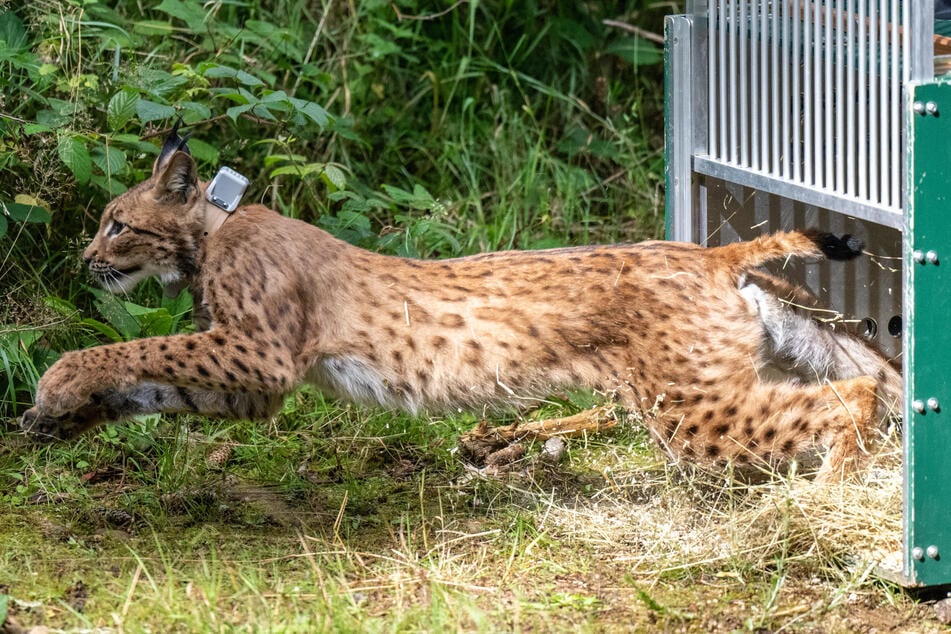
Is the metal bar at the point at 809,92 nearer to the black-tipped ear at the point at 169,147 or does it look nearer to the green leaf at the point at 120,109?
the black-tipped ear at the point at 169,147

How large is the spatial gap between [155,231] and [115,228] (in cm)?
19

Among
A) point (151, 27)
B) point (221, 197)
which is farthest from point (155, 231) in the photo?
point (151, 27)

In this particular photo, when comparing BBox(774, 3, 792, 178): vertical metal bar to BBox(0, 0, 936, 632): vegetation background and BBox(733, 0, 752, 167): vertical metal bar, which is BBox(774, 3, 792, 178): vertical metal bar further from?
BBox(0, 0, 936, 632): vegetation background

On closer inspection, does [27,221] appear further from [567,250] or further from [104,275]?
[567,250]

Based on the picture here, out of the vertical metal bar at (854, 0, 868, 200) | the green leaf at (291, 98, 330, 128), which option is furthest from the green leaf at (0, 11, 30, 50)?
the vertical metal bar at (854, 0, 868, 200)

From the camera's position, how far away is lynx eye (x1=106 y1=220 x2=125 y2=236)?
5.14m

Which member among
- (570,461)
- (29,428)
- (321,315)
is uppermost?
(321,315)

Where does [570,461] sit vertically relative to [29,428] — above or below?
below

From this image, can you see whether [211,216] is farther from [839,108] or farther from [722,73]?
[839,108]

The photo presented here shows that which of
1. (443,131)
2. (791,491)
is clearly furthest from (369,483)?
(443,131)

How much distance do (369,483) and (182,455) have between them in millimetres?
776

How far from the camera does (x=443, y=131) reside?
7805 millimetres

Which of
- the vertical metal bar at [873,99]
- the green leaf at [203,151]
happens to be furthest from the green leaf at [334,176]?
the vertical metal bar at [873,99]

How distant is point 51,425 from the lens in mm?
4871
